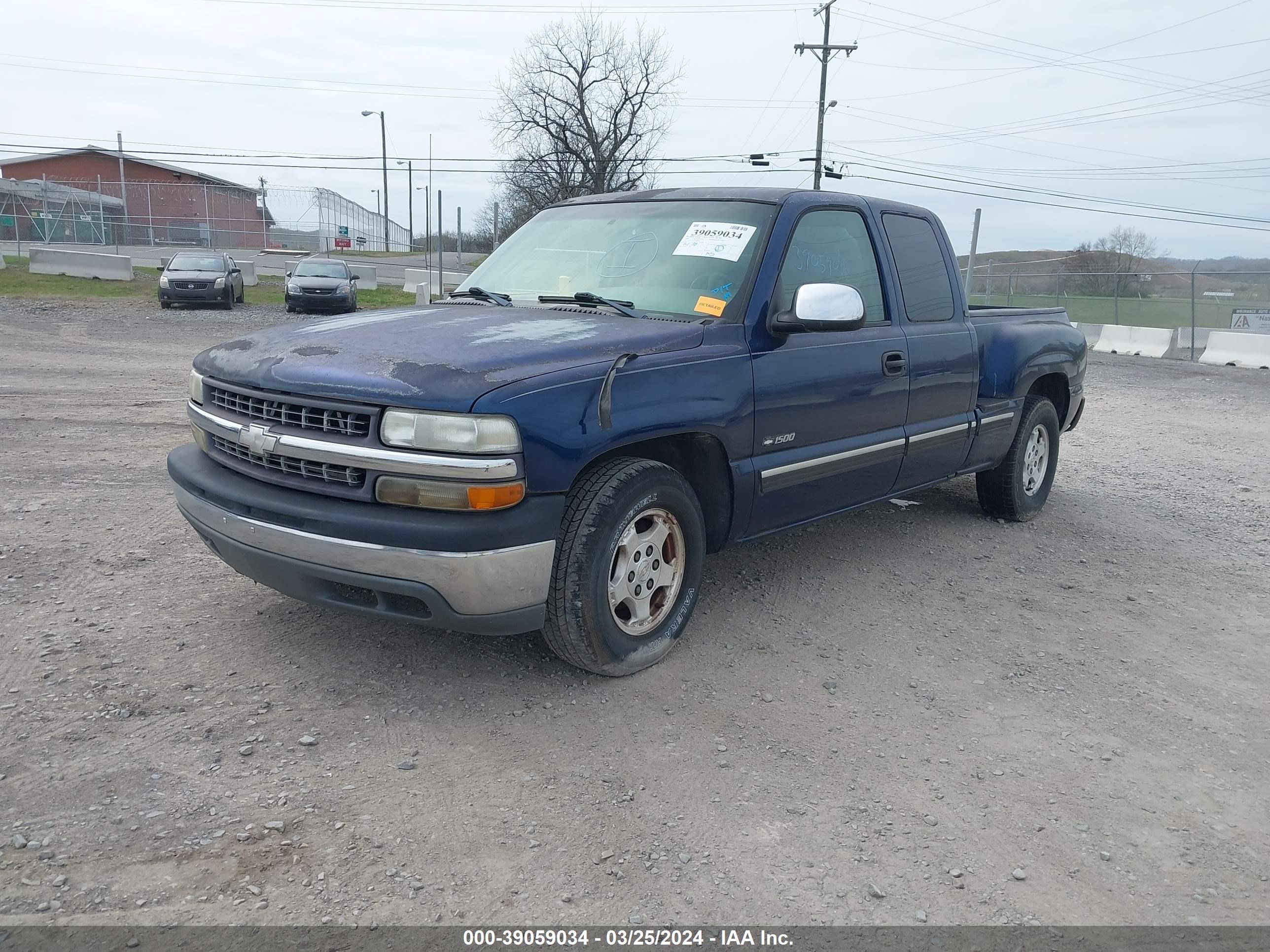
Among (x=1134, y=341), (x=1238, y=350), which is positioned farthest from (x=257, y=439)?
(x=1134, y=341)

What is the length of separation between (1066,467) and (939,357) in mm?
3706

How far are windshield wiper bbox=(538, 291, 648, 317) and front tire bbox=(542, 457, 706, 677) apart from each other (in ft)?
2.39

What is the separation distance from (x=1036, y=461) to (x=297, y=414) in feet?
15.9

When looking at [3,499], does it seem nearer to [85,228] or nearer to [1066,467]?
[1066,467]

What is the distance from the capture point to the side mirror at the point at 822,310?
12.9ft

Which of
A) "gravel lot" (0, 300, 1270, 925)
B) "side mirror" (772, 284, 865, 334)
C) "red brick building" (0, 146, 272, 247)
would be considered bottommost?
"gravel lot" (0, 300, 1270, 925)

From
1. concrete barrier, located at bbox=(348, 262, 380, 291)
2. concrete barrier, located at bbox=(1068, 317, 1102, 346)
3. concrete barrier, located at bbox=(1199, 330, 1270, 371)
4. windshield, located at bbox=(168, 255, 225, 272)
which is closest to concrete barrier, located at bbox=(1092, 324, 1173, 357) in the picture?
concrete barrier, located at bbox=(1068, 317, 1102, 346)

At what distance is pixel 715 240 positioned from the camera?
423 cm

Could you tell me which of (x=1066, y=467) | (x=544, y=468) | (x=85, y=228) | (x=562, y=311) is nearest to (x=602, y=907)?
(x=544, y=468)

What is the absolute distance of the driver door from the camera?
407 cm

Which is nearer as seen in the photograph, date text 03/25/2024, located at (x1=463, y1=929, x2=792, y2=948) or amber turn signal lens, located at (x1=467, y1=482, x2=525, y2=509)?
date text 03/25/2024, located at (x1=463, y1=929, x2=792, y2=948)

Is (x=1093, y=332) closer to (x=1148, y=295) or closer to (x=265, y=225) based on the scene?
(x=1148, y=295)

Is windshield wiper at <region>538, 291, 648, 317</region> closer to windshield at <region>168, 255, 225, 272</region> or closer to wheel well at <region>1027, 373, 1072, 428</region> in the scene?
wheel well at <region>1027, 373, 1072, 428</region>

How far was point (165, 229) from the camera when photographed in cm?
4272
